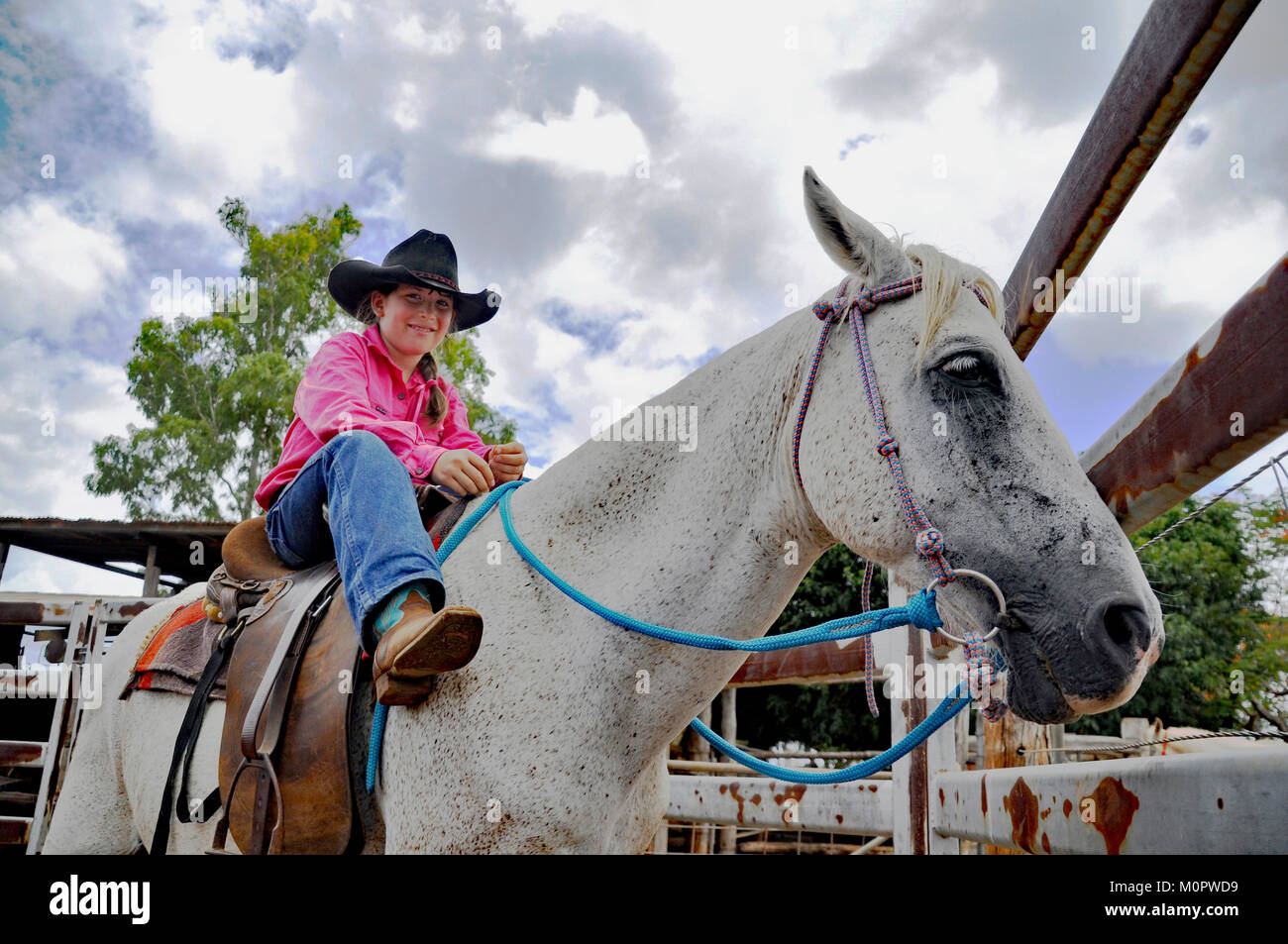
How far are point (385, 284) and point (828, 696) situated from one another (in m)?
14.8

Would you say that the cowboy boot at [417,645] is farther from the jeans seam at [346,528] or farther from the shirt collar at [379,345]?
the shirt collar at [379,345]

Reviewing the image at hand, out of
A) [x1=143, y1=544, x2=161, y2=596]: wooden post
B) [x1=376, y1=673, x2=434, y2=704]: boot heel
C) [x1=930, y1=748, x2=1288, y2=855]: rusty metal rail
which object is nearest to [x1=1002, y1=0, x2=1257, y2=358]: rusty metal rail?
[x1=930, y1=748, x2=1288, y2=855]: rusty metal rail

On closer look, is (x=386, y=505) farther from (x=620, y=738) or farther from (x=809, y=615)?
(x=809, y=615)

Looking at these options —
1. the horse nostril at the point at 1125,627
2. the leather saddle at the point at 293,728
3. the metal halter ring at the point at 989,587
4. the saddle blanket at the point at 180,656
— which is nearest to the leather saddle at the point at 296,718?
the leather saddle at the point at 293,728

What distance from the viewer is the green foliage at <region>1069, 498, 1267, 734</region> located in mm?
15898

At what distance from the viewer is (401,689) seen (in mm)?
1683

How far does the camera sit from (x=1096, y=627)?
1.37 m

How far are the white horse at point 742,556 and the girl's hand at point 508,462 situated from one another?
11.4 inches

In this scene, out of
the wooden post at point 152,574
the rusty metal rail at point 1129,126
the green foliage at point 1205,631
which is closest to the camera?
the rusty metal rail at point 1129,126

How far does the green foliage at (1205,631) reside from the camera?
626 inches

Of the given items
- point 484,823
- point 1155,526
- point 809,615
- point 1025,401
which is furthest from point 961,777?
point 1155,526

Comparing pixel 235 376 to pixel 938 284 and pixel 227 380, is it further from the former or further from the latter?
pixel 938 284

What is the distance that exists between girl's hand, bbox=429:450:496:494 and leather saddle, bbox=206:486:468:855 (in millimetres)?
52

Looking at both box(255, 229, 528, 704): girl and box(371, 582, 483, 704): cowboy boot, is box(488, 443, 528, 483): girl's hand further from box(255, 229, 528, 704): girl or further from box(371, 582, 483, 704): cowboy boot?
box(371, 582, 483, 704): cowboy boot
